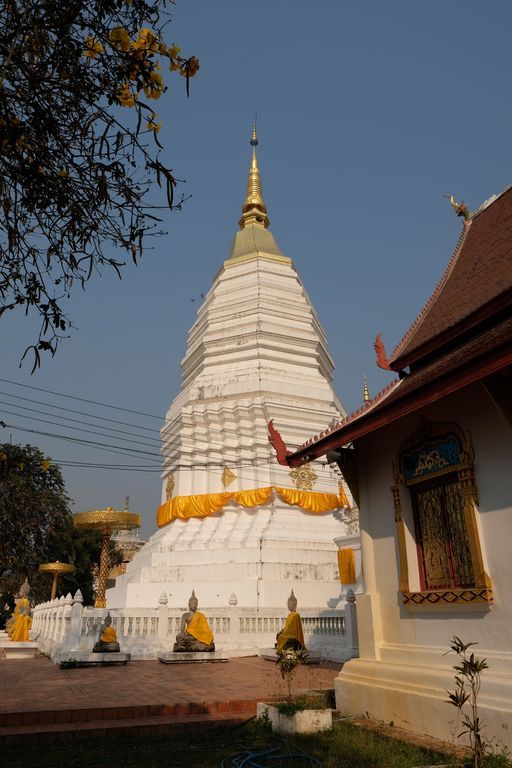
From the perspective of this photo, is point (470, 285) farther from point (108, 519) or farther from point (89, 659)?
point (108, 519)

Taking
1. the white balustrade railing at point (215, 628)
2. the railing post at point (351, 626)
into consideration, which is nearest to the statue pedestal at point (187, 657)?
the white balustrade railing at point (215, 628)

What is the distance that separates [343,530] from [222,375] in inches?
281

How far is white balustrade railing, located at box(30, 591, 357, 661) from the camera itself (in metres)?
12.2

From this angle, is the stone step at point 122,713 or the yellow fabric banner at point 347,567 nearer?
the stone step at point 122,713

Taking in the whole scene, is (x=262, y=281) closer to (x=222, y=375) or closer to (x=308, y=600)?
(x=222, y=375)

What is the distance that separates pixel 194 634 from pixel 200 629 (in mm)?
159

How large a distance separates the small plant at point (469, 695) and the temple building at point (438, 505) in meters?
0.09

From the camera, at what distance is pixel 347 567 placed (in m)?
16.1

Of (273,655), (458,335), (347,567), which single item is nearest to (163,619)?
(273,655)

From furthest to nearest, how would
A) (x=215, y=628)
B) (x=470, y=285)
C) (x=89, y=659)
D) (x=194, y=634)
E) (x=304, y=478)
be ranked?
(x=304, y=478) → (x=215, y=628) → (x=194, y=634) → (x=89, y=659) → (x=470, y=285)

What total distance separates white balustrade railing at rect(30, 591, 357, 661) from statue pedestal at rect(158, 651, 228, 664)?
590 mm

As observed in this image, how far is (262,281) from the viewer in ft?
80.2

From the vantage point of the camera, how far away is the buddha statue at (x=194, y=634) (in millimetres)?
12219

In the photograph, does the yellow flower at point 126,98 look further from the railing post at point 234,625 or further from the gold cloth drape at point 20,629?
the gold cloth drape at point 20,629
